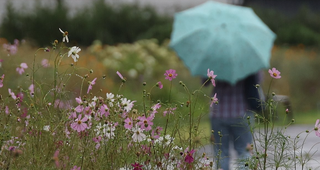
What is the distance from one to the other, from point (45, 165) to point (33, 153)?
0.43ft

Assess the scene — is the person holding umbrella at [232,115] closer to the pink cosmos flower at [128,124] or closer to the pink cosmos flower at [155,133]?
the pink cosmos flower at [155,133]

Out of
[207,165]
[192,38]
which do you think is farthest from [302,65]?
[207,165]

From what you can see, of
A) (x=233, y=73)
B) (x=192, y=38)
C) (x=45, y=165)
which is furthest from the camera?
(x=192, y=38)

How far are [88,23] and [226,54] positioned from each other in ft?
Result: 54.5

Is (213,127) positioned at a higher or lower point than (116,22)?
lower

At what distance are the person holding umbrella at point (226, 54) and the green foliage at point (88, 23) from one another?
50.3ft

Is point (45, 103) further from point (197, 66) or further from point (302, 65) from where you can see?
point (302, 65)

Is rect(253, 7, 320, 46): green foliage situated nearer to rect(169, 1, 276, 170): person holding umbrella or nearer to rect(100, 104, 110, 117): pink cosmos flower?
rect(169, 1, 276, 170): person holding umbrella

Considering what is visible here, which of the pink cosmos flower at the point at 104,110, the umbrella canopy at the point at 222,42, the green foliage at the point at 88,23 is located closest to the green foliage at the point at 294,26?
the green foliage at the point at 88,23

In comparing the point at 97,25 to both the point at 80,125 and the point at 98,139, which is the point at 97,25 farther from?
the point at 80,125

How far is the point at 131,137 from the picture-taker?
10.5ft

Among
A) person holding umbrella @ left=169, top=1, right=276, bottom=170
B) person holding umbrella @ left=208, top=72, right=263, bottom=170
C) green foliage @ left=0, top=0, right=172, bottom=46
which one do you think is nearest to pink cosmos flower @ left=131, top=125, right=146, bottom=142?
person holding umbrella @ left=169, top=1, right=276, bottom=170

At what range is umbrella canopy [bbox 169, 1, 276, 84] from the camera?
5539 mm

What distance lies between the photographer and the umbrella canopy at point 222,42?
5539mm
